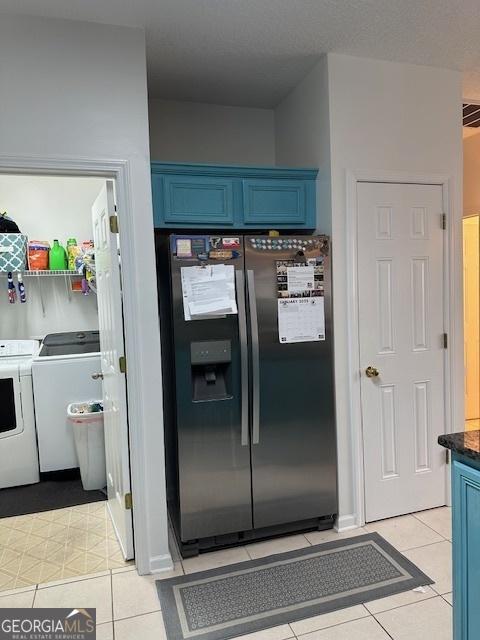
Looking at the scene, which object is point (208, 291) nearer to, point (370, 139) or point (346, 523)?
point (370, 139)

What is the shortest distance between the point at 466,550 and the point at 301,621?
3.36 ft

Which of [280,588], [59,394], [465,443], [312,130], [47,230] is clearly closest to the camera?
[465,443]

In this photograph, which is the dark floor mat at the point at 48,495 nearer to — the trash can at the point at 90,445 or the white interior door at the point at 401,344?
the trash can at the point at 90,445

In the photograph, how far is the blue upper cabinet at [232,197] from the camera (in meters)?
2.54

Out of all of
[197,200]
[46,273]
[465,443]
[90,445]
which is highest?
[197,200]

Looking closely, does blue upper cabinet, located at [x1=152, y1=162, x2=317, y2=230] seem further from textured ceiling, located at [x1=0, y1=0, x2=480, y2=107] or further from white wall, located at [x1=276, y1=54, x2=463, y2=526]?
textured ceiling, located at [x1=0, y1=0, x2=480, y2=107]

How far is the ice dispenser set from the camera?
2461mm

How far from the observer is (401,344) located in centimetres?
285

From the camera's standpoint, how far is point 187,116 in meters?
3.30

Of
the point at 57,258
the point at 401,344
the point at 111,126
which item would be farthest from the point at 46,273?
the point at 401,344

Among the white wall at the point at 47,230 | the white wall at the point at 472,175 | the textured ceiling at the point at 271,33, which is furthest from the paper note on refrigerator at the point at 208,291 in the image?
the white wall at the point at 472,175

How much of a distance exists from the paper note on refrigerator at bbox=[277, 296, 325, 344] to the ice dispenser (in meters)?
0.34

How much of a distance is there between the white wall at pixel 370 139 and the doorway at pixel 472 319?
5.84 feet

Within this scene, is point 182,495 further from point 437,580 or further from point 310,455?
point 437,580
